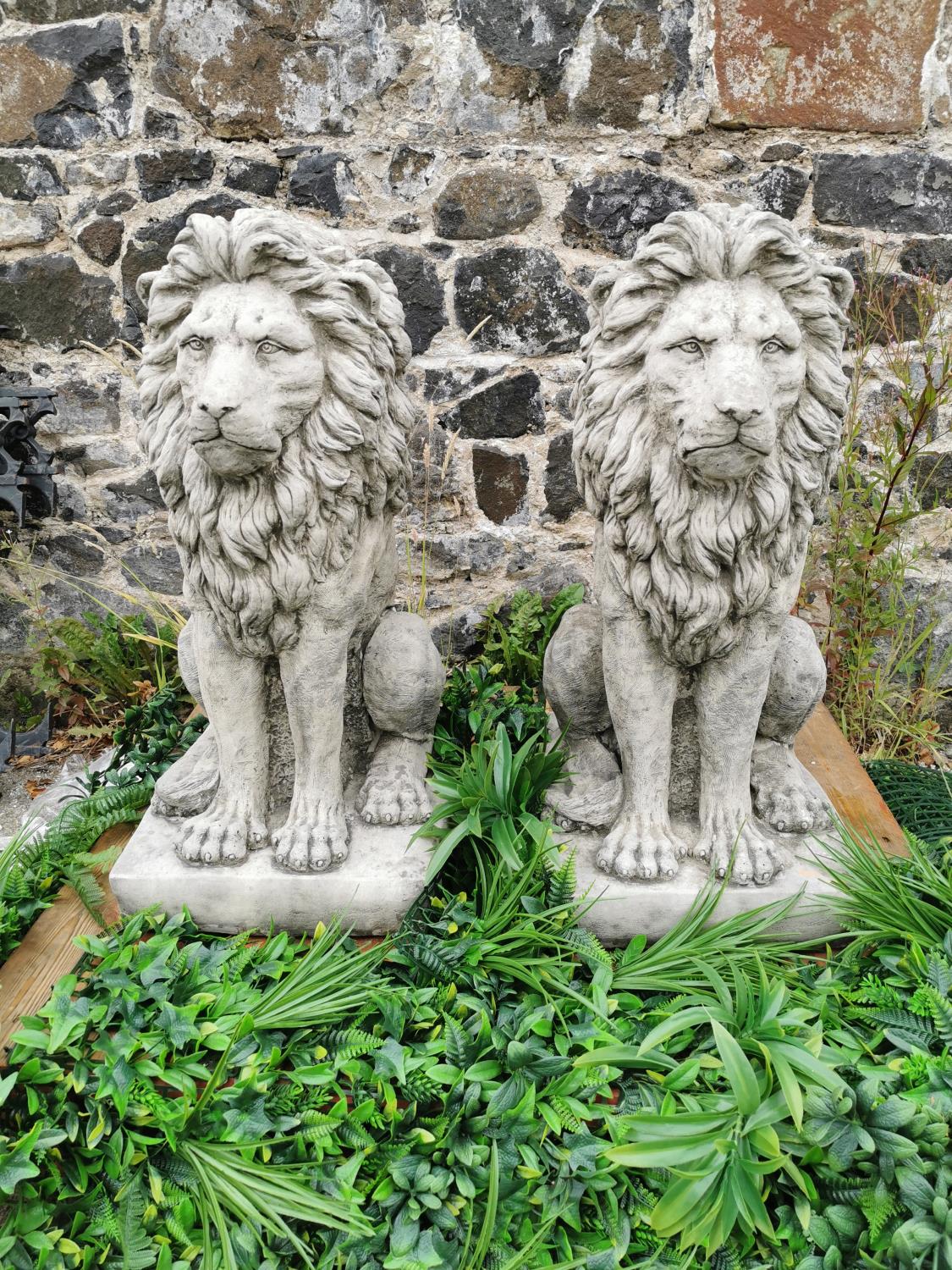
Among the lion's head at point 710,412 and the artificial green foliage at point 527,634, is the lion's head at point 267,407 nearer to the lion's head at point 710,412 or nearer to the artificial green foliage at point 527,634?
the lion's head at point 710,412

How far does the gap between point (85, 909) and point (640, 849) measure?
1.27 metres

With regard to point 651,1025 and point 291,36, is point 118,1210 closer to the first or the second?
point 651,1025

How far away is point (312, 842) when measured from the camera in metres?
2.00

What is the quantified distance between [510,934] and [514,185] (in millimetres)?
2496

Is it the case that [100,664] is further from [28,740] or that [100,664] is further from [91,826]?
[91,826]

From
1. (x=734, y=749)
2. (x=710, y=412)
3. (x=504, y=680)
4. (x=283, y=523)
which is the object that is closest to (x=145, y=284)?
(x=283, y=523)

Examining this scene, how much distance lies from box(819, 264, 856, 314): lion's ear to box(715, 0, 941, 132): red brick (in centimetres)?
165

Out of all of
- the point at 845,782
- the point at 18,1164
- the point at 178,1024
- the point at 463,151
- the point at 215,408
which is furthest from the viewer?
the point at 463,151

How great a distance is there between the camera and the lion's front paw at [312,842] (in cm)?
198

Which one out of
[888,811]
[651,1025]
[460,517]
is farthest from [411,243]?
[651,1025]

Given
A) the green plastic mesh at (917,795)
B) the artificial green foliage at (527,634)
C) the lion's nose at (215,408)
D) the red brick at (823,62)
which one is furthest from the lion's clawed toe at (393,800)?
the red brick at (823,62)

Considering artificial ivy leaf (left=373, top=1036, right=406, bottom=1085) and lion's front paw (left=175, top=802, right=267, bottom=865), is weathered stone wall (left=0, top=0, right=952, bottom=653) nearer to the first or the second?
lion's front paw (left=175, top=802, right=267, bottom=865)

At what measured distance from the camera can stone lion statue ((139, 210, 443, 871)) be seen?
167cm

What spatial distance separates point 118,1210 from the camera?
1.53 metres
